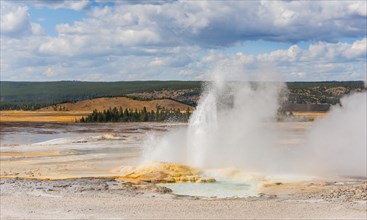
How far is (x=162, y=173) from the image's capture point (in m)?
24.3

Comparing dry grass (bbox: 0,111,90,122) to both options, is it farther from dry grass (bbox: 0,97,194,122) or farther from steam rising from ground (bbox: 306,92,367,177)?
steam rising from ground (bbox: 306,92,367,177)

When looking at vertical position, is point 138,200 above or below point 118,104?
below

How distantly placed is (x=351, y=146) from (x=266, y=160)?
421 centimetres

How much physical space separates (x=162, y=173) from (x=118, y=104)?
82.7 m

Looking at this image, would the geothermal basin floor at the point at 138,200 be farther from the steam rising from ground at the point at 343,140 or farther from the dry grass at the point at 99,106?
the dry grass at the point at 99,106

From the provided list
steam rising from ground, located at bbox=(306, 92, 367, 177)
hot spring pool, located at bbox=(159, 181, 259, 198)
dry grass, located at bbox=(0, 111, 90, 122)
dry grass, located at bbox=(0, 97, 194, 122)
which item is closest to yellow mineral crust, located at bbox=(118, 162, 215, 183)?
hot spring pool, located at bbox=(159, 181, 259, 198)

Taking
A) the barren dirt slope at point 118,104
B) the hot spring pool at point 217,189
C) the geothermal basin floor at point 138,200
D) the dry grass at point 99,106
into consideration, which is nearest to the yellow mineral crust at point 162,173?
the hot spring pool at point 217,189

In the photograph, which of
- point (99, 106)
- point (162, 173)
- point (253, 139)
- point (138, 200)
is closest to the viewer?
point (138, 200)

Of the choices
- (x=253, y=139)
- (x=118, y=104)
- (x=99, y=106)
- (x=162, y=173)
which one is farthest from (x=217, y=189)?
(x=99, y=106)

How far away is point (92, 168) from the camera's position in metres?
28.5

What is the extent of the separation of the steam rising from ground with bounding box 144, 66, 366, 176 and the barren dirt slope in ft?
219

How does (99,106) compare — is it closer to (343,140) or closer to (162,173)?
(343,140)

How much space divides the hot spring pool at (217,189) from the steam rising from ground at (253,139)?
3336 mm

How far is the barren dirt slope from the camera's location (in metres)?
103
